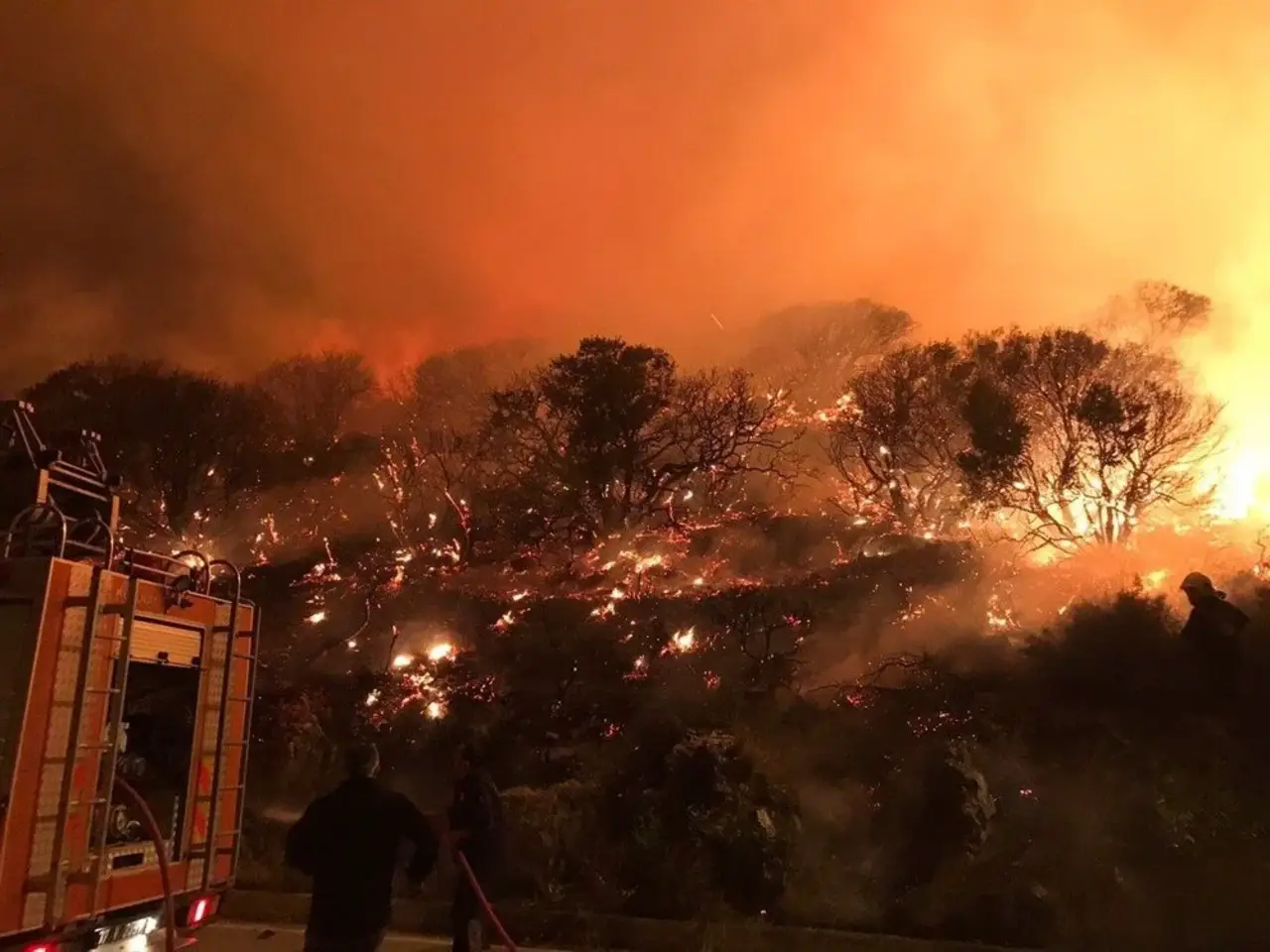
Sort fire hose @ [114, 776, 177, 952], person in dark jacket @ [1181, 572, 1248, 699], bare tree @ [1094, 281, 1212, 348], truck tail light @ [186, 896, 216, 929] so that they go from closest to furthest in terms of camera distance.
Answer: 1. fire hose @ [114, 776, 177, 952]
2. truck tail light @ [186, 896, 216, 929]
3. person in dark jacket @ [1181, 572, 1248, 699]
4. bare tree @ [1094, 281, 1212, 348]

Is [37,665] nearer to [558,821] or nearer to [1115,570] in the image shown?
[558,821]

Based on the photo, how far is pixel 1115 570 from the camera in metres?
17.6

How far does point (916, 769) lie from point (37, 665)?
884 centimetres

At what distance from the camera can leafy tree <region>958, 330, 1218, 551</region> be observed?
1894cm

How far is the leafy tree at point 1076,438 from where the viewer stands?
18938 mm

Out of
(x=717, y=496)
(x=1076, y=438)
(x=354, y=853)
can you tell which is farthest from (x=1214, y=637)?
(x=717, y=496)

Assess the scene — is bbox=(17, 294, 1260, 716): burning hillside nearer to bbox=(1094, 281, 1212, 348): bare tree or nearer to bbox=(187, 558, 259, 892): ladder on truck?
bbox=(1094, 281, 1212, 348): bare tree

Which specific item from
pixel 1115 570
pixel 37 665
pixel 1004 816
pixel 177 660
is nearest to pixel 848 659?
pixel 1004 816

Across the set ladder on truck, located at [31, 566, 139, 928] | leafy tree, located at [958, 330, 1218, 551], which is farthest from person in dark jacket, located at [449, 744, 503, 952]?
leafy tree, located at [958, 330, 1218, 551]

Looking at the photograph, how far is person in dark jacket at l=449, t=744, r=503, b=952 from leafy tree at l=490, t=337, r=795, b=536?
14879 millimetres

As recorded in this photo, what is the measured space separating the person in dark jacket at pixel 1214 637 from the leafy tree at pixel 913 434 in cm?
899

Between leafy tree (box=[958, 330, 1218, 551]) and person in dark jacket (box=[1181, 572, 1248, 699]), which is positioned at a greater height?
leafy tree (box=[958, 330, 1218, 551])

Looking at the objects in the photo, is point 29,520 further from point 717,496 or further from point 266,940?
point 717,496

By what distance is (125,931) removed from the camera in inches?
179
